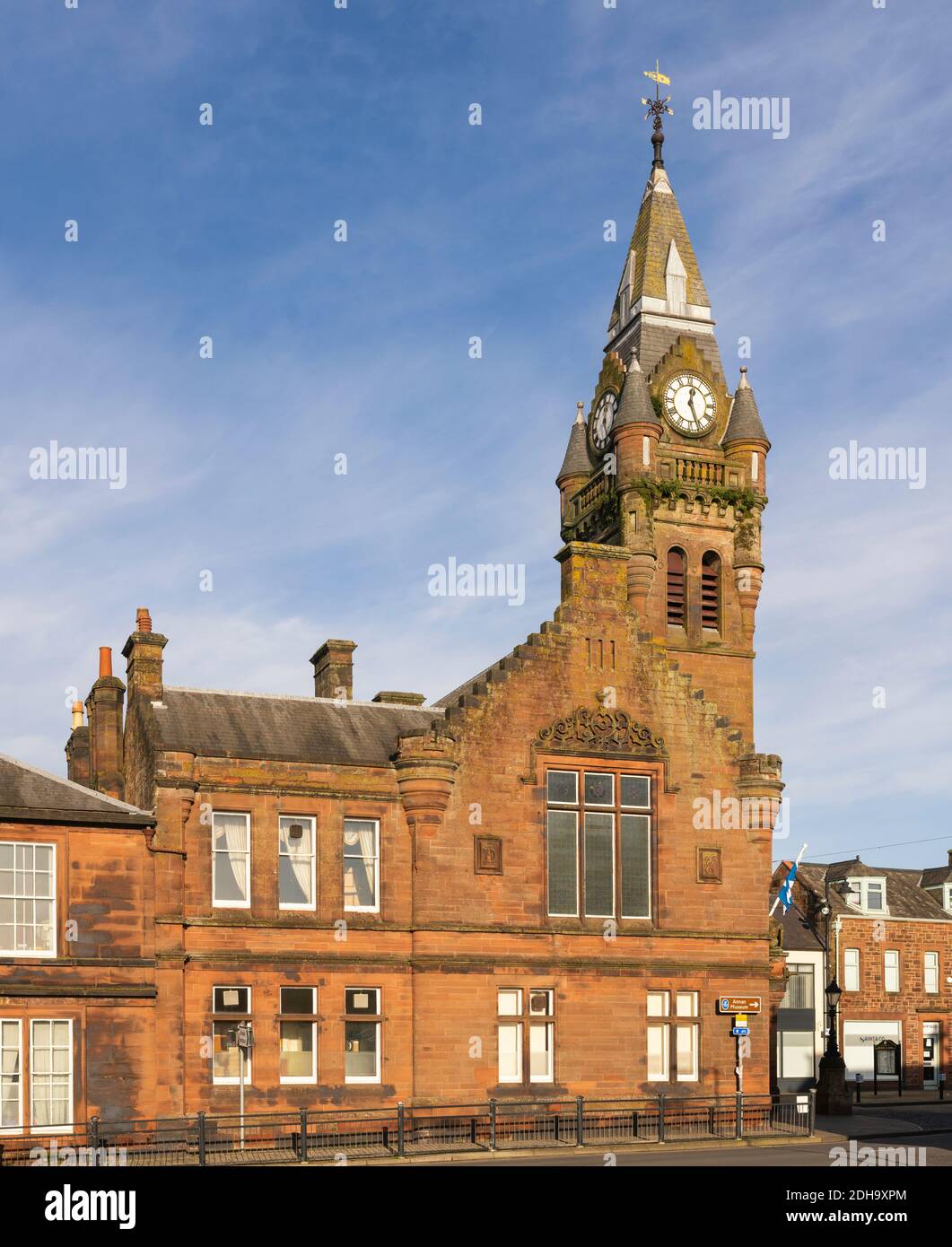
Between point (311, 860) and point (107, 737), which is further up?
point (107, 737)

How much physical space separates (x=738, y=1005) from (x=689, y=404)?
3066 cm

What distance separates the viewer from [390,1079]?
3372cm

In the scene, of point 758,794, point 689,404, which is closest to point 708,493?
point 689,404

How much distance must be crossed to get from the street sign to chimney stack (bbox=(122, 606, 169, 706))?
15.5m

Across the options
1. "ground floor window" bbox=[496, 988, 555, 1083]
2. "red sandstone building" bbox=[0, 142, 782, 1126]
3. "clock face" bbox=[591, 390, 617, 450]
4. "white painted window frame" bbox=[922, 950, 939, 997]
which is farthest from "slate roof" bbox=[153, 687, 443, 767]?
"white painted window frame" bbox=[922, 950, 939, 997]

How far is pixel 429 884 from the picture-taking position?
113 feet

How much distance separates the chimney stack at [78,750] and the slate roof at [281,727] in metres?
7.28

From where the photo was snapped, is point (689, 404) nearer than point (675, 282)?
Yes

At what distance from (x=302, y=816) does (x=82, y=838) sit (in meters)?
5.09

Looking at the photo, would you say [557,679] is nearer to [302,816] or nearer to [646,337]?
A: [302,816]

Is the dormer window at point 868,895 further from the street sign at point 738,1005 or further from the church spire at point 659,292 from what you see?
the street sign at point 738,1005

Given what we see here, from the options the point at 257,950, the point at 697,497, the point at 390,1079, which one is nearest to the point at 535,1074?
the point at 390,1079
